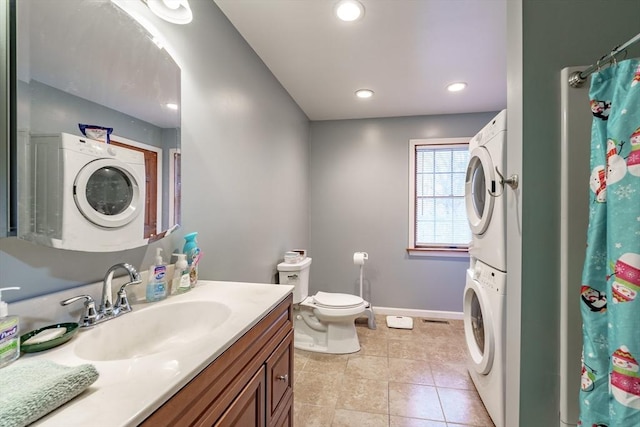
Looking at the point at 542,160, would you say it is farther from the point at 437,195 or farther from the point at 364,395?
the point at 437,195

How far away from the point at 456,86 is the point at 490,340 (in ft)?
7.05

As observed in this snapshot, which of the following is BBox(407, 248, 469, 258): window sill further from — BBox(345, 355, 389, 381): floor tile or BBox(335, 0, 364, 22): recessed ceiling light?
BBox(335, 0, 364, 22): recessed ceiling light

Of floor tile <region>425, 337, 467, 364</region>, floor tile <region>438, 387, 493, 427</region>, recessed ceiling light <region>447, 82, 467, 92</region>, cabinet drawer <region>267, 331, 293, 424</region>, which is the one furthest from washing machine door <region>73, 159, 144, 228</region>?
recessed ceiling light <region>447, 82, 467, 92</region>

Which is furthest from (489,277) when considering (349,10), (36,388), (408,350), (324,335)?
(36,388)

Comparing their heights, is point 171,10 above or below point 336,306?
above

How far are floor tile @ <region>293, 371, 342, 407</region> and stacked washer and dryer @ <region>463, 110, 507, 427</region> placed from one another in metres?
0.96

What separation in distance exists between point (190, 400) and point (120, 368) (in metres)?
0.17

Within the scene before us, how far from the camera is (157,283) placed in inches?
41.7

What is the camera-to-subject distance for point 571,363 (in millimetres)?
1004

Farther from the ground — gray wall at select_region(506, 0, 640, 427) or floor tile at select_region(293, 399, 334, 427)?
gray wall at select_region(506, 0, 640, 427)

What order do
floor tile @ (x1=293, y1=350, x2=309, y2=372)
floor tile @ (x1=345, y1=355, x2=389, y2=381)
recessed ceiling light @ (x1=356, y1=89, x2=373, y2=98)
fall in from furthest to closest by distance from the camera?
recessed ceiling light @ (x1=356, y1=89, x2=373, y2=98) < floor tile @ (x1=293, y1=350, x2=309, y2=372) < floor tile @ (x1=345, y1=355, x2=389, y2=381)

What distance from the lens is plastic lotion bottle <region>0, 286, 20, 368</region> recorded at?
1.93ft

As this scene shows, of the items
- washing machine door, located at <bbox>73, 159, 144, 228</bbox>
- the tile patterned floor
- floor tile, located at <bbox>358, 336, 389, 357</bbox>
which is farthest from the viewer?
floor tile, located at <bbox>358, 336, 389, 357</bbox>

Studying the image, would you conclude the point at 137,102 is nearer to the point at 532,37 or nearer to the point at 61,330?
the point at 61,330
